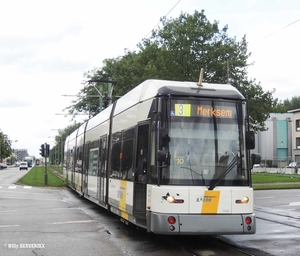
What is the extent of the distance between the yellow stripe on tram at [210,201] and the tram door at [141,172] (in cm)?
126

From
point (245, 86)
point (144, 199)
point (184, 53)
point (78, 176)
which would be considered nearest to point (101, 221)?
point (144, 199)

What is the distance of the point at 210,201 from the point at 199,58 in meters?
26.6

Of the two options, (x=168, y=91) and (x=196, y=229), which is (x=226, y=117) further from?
(x=196, y=229)

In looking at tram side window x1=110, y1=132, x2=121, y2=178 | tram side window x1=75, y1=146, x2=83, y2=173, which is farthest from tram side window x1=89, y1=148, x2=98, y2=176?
tram side window x1=75, y1=146, x2=83, y2=173

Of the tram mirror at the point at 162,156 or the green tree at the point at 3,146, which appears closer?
the tram mirror at the point at 162,156

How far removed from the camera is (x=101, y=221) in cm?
1504

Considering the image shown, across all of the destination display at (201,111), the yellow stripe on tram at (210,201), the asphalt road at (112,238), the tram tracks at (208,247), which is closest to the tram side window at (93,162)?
the asphalt road at (112,238)

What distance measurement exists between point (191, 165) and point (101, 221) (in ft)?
18.9

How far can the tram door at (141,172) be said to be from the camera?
1059 centimetres

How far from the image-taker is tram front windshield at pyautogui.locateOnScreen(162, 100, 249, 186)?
10.1 meters

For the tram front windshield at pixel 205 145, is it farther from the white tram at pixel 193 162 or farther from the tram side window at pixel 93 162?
the tram side window at pixel 93 162

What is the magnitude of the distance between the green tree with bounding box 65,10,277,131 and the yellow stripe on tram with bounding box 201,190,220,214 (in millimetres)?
24336

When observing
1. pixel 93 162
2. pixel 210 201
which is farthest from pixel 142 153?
pixel 93 162

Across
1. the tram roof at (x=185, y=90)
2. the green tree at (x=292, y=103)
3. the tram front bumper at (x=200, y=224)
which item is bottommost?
the tram front bumper at (x=200, y=224)
